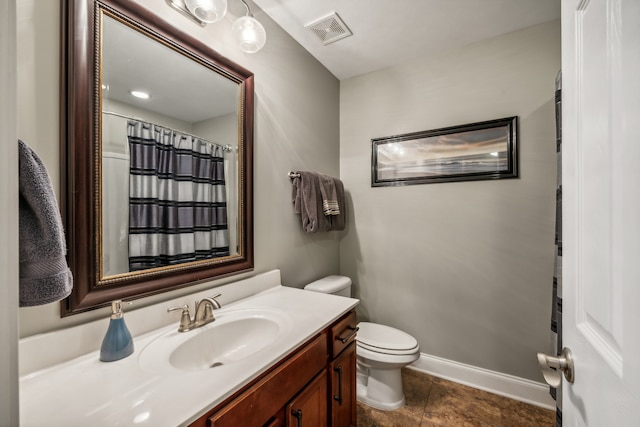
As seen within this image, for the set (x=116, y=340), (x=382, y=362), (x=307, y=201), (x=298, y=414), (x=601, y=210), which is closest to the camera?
(x=601, y=210)

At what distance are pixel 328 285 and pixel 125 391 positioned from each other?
1345 mm

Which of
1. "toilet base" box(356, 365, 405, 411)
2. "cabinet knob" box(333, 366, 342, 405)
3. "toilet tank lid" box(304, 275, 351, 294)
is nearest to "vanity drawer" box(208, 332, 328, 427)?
"cabinet knob" box(333, 366, 342, 405)

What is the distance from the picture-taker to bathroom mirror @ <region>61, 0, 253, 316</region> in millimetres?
842

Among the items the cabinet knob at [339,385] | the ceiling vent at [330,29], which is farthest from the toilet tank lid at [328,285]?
the ceiling vent at [330,29]

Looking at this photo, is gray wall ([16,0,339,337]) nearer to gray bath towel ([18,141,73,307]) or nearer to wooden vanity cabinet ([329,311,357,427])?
gray bath towel ([18,141,73,307])

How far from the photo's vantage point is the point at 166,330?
3.36ft

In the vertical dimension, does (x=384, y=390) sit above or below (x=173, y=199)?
below

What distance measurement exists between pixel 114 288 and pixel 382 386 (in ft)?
5.25

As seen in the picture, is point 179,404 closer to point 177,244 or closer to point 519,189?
point 177,244

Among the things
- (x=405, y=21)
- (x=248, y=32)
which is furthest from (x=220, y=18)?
(x=405, y=21)

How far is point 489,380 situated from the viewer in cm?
183

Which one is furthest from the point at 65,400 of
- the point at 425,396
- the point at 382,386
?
the point at 425,396

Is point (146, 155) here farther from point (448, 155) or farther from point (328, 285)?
point (448, 155)

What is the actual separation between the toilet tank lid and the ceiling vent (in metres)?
1.73
